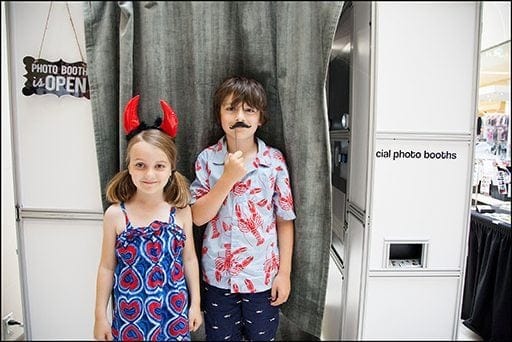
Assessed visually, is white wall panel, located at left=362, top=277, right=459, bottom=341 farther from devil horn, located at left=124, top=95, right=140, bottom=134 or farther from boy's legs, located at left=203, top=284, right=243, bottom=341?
devil horn, located at left=124, top=95, right=140, bottom=134

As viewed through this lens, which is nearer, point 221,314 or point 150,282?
point 150,282

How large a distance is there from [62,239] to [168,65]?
0.49m

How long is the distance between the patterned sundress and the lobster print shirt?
86 millimetres

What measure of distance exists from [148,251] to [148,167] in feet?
0.60

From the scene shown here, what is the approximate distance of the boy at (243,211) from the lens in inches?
29.3

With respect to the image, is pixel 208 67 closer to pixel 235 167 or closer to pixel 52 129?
pixel 235 167

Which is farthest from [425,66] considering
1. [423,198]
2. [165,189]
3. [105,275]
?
[105,275]

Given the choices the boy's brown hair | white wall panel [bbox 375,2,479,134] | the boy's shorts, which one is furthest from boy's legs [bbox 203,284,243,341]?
white wall panel [bbox 375,2,479,134]

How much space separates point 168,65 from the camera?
0.76m

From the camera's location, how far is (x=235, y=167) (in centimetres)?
73

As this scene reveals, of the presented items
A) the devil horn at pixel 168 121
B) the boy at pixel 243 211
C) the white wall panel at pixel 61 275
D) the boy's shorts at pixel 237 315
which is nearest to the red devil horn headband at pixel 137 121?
the devil horn at pixel 168 121

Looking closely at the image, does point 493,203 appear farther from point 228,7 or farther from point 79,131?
point 79,131

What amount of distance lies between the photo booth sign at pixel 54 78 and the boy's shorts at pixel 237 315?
1.82ft

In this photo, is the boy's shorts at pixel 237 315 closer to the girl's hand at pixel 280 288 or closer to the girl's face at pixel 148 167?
the girl's hand at pixel 280 288
